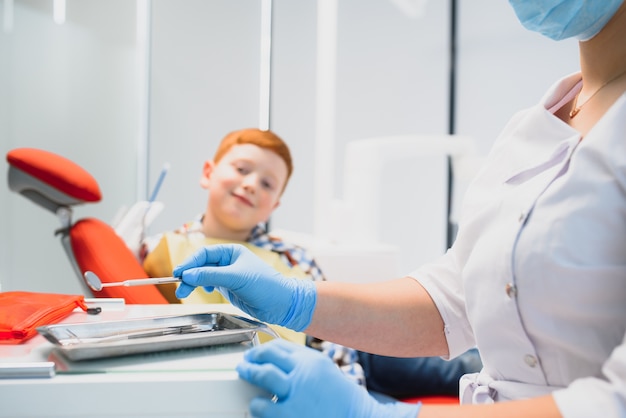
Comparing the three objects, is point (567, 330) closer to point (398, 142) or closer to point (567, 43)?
point (398, 142)

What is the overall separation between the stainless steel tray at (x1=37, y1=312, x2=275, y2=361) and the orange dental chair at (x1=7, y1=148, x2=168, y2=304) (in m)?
0.63

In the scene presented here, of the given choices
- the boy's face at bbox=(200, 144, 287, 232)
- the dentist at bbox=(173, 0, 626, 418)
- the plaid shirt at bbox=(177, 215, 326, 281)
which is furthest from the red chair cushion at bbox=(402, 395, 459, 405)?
the dentist at bbox=(173, 0, 626, 418)

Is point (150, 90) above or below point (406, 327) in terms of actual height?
above

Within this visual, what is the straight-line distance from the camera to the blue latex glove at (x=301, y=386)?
550 millimetres

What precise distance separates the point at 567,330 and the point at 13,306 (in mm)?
718

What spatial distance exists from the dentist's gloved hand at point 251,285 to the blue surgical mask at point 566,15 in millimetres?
510

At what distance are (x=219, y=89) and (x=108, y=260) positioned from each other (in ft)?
4.91

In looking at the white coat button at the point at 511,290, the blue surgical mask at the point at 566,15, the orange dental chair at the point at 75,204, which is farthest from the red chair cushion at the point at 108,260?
the blue surgical mask at the point at 566,15

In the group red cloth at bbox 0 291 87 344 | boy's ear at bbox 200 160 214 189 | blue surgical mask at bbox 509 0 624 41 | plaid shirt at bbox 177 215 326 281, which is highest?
blue surgical mask at bbox 509 0 624 41

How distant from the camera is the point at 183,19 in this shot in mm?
2469

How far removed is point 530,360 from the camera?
0.70 m

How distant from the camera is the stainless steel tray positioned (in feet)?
1.88

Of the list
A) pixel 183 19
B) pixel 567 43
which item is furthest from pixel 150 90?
pixel 567 43

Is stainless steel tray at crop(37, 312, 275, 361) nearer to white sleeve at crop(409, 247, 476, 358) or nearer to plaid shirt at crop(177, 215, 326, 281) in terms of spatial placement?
white sleeve at crop(409, 247, 476, 358)
